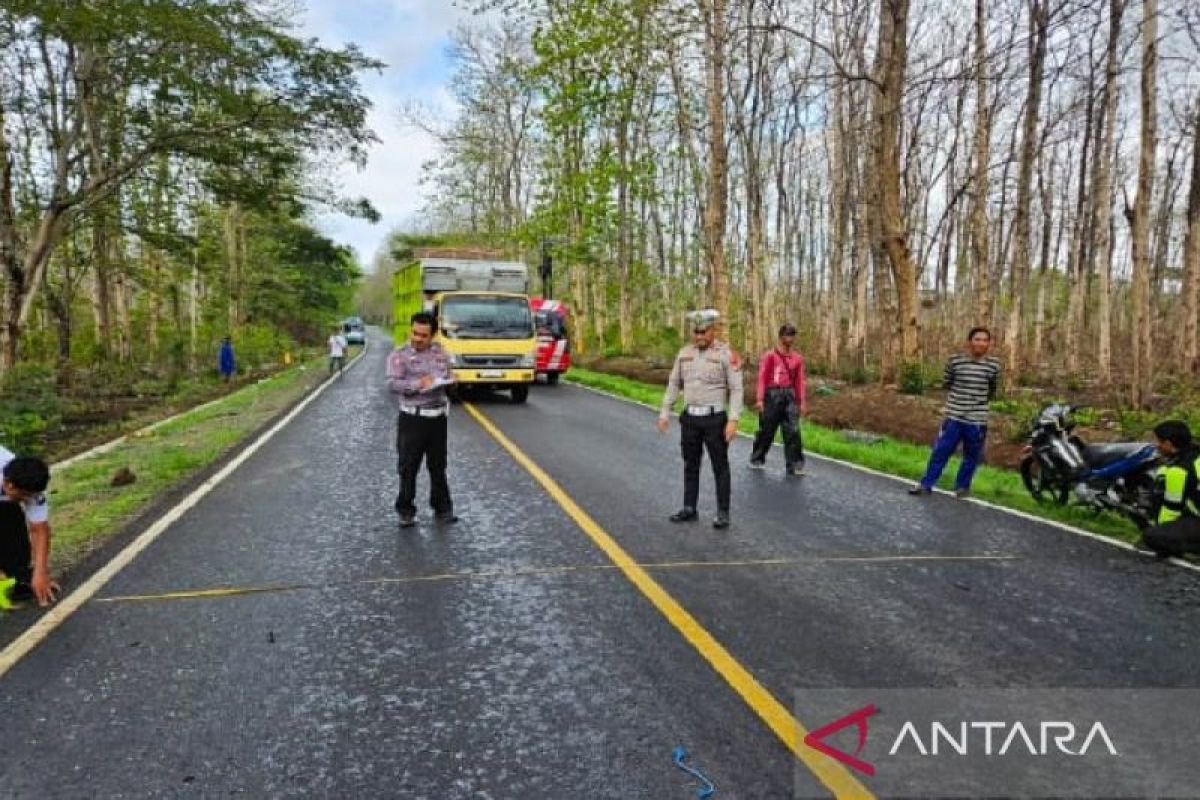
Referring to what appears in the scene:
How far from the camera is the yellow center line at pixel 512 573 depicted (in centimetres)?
534

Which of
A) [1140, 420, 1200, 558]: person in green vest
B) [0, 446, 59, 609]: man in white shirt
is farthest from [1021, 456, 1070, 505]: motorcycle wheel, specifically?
[0, 446, 59, 609]: man in white shirt

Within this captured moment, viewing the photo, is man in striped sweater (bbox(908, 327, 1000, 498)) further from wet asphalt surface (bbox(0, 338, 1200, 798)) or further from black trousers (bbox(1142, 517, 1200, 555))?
black trousers (bbox(1142, 517, 1200, 555))

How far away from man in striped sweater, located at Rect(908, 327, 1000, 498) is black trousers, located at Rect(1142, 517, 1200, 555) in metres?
2.36

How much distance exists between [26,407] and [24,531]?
14.2m

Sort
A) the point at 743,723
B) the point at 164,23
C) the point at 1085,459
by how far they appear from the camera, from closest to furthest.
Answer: the point at 743,723
the point at 1085,459
the point at 164,23

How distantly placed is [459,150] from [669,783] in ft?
145

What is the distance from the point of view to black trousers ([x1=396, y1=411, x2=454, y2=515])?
7.32 metres

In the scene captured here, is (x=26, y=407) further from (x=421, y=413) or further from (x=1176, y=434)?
(x=1176, y=434)

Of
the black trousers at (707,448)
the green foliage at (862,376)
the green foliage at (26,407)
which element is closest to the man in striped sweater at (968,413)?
the black trousers at (707,448)

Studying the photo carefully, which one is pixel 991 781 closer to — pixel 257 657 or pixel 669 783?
pixel 669 783

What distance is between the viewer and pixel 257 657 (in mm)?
4309

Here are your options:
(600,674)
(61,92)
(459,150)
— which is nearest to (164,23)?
(61,92)

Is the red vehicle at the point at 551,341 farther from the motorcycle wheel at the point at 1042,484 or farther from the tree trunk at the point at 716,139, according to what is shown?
the motorcycle wheel at the point at 1042,484

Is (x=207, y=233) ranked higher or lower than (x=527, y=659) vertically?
higher
